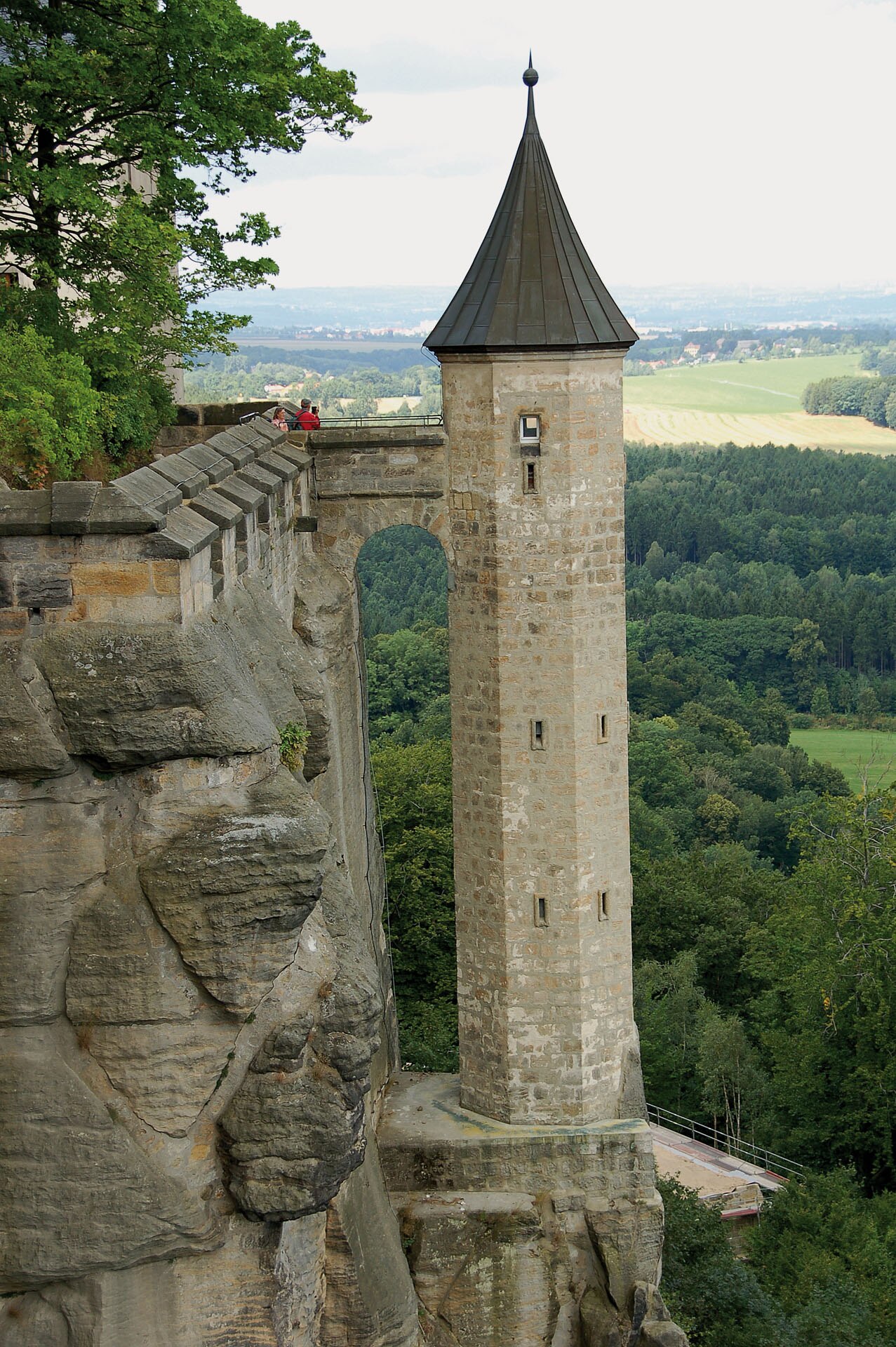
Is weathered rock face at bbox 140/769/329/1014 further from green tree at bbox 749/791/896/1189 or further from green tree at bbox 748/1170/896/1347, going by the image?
green tree at bbox 749/791/896/1189

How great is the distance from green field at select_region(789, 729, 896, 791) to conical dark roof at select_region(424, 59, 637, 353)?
62409mm

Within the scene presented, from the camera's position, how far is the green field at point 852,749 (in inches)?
3376

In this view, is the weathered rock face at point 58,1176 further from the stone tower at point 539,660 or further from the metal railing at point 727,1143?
the metal railing at point 727,1143

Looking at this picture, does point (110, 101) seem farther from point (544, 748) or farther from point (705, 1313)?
point (705, 1313)

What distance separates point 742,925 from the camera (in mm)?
Result: 46938

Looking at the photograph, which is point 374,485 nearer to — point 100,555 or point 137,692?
point 100,555

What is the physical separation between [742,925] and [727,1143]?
10.0 meters

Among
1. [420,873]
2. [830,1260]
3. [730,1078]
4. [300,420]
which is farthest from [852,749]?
[300,420]

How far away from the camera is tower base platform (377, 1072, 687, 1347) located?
22.4m

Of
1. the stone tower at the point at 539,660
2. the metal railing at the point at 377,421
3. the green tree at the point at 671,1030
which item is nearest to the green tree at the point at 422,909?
the green tree at the point at 671,1030

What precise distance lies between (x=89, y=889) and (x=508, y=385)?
11860mm

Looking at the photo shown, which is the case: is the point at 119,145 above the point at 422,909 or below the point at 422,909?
above

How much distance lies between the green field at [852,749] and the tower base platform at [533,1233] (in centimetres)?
6105

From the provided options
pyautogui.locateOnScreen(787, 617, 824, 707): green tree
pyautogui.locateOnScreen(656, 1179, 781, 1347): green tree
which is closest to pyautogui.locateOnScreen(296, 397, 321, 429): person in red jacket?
pyautogui.locateOnScreen(656, 1179, 781, 1347): green tree
